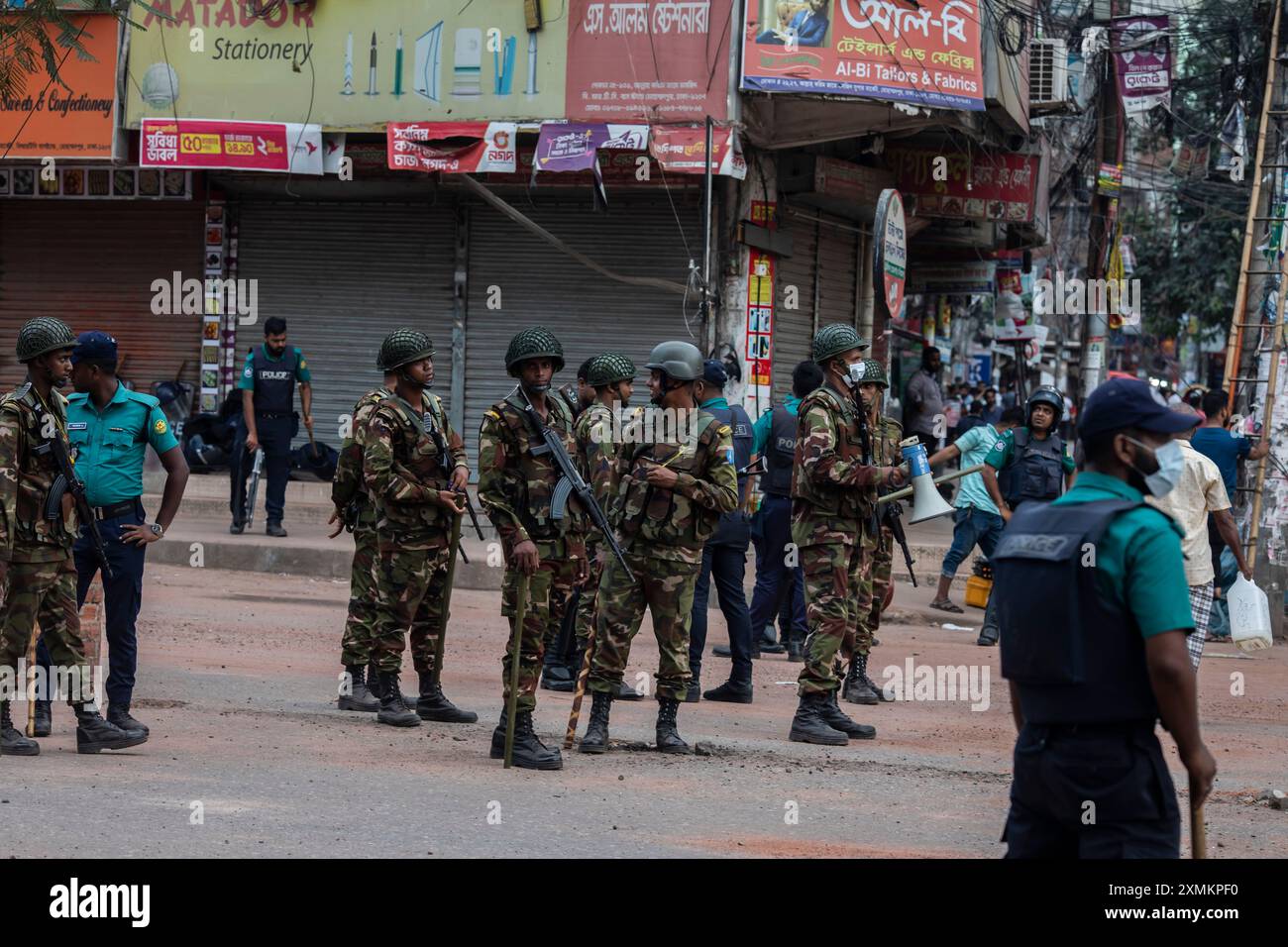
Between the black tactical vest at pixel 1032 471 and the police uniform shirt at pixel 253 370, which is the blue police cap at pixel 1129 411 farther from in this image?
the police uniform shirt at pixel 253 370

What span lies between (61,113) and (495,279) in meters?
4.82

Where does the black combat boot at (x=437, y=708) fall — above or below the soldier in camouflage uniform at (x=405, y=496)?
below

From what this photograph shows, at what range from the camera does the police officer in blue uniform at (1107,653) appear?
3.89 meters

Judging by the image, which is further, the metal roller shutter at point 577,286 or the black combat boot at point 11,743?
the metal roller shutter at point 577,286

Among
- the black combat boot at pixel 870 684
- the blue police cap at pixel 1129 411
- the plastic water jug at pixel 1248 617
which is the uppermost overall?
the blue police cap at pixel 1129 411

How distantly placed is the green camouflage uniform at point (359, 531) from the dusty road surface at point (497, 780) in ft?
1.33

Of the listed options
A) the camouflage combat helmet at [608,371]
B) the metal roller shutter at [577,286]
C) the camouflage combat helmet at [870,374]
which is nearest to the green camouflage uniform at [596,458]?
the camouflage combat helmet at [608,371]

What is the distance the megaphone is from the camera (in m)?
8.47

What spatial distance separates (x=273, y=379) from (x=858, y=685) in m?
7.05

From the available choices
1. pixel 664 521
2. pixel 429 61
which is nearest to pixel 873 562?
pixel 664 521

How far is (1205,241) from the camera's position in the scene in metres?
36.3

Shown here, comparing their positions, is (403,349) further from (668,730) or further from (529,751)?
(668,730)

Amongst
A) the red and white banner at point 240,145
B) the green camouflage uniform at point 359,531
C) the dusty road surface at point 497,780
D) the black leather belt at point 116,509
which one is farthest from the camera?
the red and white banner at point 240,145
